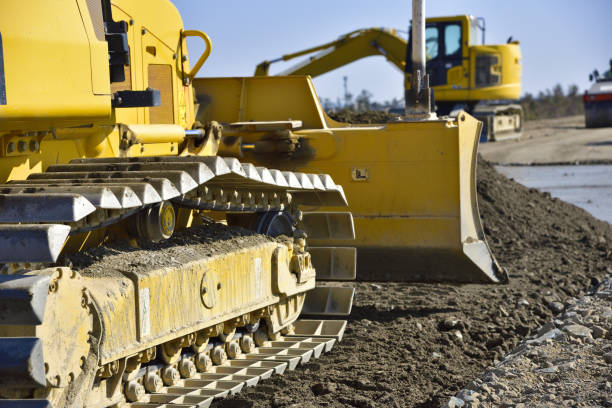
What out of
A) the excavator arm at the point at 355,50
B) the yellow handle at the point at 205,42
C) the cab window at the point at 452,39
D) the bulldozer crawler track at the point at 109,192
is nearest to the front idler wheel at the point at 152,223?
the bulldozer crawler track at the point at 109,192

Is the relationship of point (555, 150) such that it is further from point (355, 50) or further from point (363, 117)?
point (363, 117)

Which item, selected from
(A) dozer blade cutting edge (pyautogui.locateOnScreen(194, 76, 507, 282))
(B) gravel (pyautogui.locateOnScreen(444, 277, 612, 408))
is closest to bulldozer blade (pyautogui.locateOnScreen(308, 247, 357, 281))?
(A) dozer blade cutting edge (pyautogui.locateOnScreen(194, 76, 507, 282))

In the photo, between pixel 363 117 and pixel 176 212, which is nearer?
pixel 176 212

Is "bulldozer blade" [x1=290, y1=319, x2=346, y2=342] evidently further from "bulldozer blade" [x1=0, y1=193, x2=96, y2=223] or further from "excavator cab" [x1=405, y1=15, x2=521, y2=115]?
"excavator cab" [x1=405, y1=15, x2=521, y2=115]

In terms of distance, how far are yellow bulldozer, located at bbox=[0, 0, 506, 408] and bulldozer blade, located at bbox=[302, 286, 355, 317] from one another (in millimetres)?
17

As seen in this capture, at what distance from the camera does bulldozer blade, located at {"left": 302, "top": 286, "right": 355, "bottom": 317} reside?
7082 millimetres

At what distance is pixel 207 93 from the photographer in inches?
328

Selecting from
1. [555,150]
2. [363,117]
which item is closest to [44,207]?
[363,117]

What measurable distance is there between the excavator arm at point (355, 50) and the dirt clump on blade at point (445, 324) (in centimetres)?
949

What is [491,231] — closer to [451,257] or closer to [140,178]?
[451,257]

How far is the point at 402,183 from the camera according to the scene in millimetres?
7500

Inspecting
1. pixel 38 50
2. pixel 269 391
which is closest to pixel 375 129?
pixel 269 391

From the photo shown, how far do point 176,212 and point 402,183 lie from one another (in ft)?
7.96

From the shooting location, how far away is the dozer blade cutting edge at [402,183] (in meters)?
7.36
